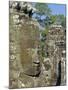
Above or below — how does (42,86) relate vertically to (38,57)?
below

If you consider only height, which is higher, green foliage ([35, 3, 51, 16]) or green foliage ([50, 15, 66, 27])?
green foliage ([35, 3, 51, 16])

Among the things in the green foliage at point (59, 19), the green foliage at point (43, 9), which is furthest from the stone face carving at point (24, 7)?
the green foliage at point (59, 19)

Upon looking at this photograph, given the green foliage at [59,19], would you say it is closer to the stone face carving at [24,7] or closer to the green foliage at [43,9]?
the green foliage at [43,9]

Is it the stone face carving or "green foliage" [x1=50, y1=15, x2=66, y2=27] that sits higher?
the stone face carving

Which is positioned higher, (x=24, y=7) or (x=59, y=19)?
(x=24, y=7)

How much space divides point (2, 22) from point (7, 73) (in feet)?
1.45

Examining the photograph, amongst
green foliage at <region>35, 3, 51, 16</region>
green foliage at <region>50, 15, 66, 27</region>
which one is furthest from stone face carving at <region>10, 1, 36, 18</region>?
green foliage at <region>50, 15, 66, 27</region>

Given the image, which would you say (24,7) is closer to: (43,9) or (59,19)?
(43,9)

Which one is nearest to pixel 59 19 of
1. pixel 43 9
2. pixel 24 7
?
pixel 43 9

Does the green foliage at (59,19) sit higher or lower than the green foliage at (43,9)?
lower

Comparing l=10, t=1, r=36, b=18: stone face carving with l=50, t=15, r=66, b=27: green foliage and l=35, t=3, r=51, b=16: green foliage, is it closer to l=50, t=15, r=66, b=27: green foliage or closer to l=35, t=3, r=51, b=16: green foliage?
l=35, t=3, r=51, b=16: green foliage

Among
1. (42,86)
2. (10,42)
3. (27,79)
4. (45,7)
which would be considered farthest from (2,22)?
(42,86)

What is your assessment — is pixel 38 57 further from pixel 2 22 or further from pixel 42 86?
pixel 2 22

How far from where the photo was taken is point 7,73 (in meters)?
1.95
